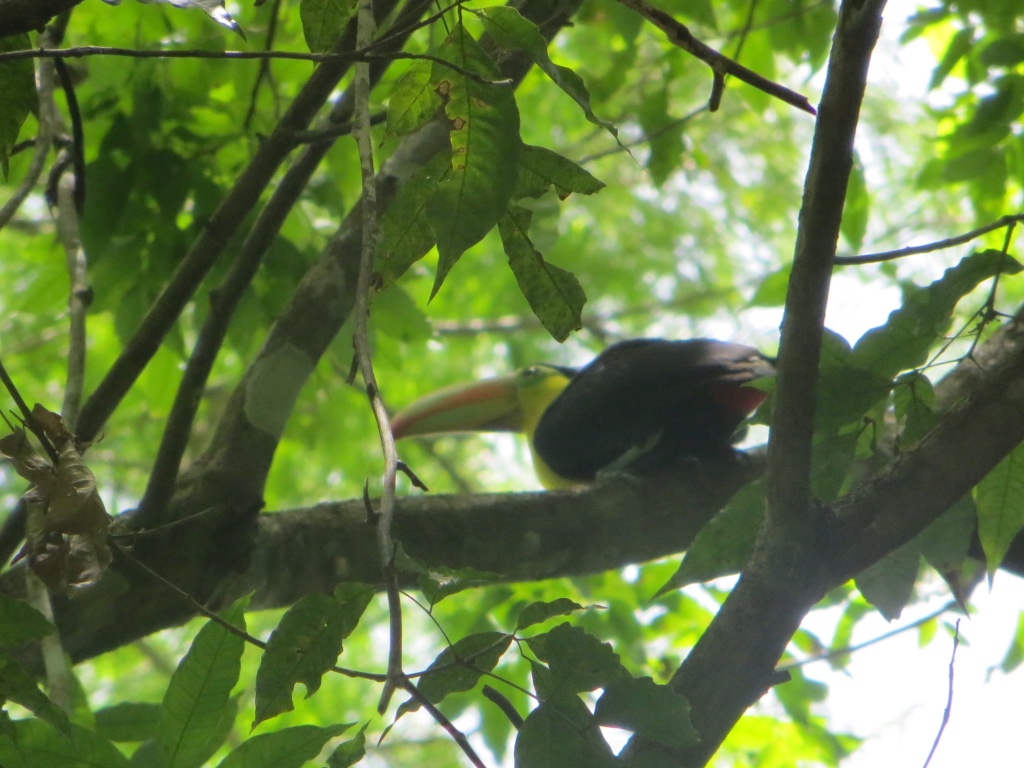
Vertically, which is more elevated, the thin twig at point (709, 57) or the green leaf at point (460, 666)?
the thin twig at point (709, 57)

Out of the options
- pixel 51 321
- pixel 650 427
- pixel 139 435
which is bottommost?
pixel 650 427

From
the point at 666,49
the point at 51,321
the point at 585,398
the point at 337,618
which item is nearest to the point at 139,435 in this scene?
the point at 51,321

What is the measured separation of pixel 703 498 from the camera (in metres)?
3.04

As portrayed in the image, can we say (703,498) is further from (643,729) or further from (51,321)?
(51,321)

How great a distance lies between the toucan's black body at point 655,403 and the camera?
3.67 meters

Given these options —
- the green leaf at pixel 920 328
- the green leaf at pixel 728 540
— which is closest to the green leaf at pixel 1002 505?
the green leaf at pixel 920 328

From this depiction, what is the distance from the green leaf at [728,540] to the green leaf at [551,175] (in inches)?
27.2

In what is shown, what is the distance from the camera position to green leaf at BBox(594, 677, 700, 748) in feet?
4.47

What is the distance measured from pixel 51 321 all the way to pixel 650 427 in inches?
92.6

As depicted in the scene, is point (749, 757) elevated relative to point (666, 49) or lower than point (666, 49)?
lower

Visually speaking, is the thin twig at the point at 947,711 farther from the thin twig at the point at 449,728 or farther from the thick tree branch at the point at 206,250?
the thick tree branch at the point at 206,250

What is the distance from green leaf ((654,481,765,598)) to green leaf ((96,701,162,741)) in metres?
1.01

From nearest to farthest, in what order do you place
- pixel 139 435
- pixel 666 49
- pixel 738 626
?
pixel 738 626 < pixel 666 49 < pixel 139 435

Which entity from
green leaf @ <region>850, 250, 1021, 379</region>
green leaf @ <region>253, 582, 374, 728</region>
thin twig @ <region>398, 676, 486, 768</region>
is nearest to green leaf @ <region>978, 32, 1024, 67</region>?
green leaf @ <region>850, 250, 1021, 379</region>
